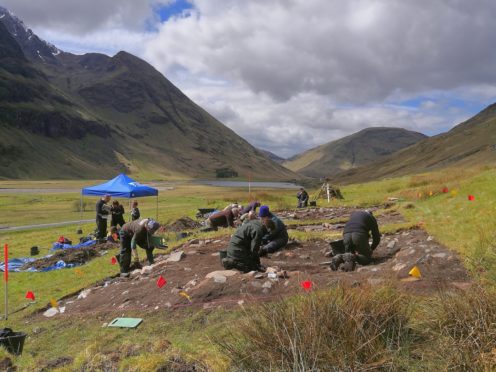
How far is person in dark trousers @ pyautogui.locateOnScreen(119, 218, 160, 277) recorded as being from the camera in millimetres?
14312

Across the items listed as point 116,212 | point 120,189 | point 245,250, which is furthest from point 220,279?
point 120,189

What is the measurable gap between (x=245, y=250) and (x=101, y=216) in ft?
43.5

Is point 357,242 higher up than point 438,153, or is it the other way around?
point 438,153

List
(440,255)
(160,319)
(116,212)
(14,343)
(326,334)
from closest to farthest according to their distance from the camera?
1. (326,334)
2. (14,343)
3. (160,319)
4. (440,255)
5. (116,212)

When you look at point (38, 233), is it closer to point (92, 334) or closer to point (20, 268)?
point (20, 268)

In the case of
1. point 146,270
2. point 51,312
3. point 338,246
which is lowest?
point 51,312

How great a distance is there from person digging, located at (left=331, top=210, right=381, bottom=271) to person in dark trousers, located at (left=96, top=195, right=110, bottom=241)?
14.1 metres

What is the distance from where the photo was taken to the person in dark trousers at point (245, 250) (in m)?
11.2

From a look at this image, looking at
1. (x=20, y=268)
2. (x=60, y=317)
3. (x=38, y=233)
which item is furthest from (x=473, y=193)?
(x=38, y=233)

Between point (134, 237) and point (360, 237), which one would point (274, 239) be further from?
point (134, 237)

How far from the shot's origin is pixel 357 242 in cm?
1184

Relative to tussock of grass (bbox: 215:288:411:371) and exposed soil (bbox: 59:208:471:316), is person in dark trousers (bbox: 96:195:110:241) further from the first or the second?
tussock of grass (bbox: 215:288:411:371)

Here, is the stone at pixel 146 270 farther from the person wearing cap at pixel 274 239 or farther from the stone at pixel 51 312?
the person wearing cap at pixel 274 239

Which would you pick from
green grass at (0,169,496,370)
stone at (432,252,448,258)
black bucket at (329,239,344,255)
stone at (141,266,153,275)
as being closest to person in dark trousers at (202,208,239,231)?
green grass at (0,169,496,370)
